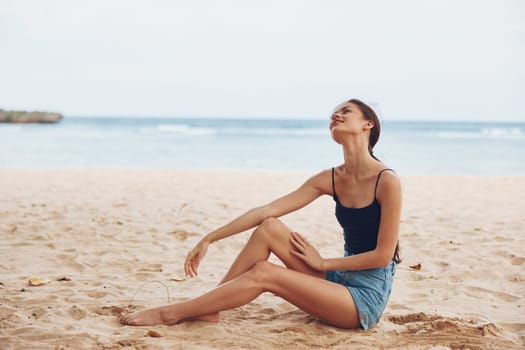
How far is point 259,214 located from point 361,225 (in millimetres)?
609

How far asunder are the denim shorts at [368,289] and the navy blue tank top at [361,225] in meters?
0.14

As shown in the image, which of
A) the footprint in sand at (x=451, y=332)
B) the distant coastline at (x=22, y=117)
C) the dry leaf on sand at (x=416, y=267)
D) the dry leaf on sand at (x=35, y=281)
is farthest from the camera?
the distant coastline at (x=22, y=117)

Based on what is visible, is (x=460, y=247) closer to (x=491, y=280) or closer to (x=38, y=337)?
(x=491, y=280)

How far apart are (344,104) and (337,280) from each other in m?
0.99

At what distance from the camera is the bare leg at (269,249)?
334 centimetres

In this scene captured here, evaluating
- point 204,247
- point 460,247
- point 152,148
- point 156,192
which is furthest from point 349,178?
point 152,148

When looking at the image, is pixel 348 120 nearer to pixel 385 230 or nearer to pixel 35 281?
pixel 385 230

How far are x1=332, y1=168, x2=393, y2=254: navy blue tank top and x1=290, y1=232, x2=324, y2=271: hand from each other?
0.72 ft

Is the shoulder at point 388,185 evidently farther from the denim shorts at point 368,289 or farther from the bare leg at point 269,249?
the bare leg at point 269,249

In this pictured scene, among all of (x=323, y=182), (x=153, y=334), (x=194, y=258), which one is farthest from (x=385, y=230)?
(x=153, y=334)

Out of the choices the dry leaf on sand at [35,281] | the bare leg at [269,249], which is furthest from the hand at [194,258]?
the dry leaf on sand at [35,281]

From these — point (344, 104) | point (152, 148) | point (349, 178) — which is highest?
point (344, 104)

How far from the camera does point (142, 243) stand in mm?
5695

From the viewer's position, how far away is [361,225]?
10.7 ft
